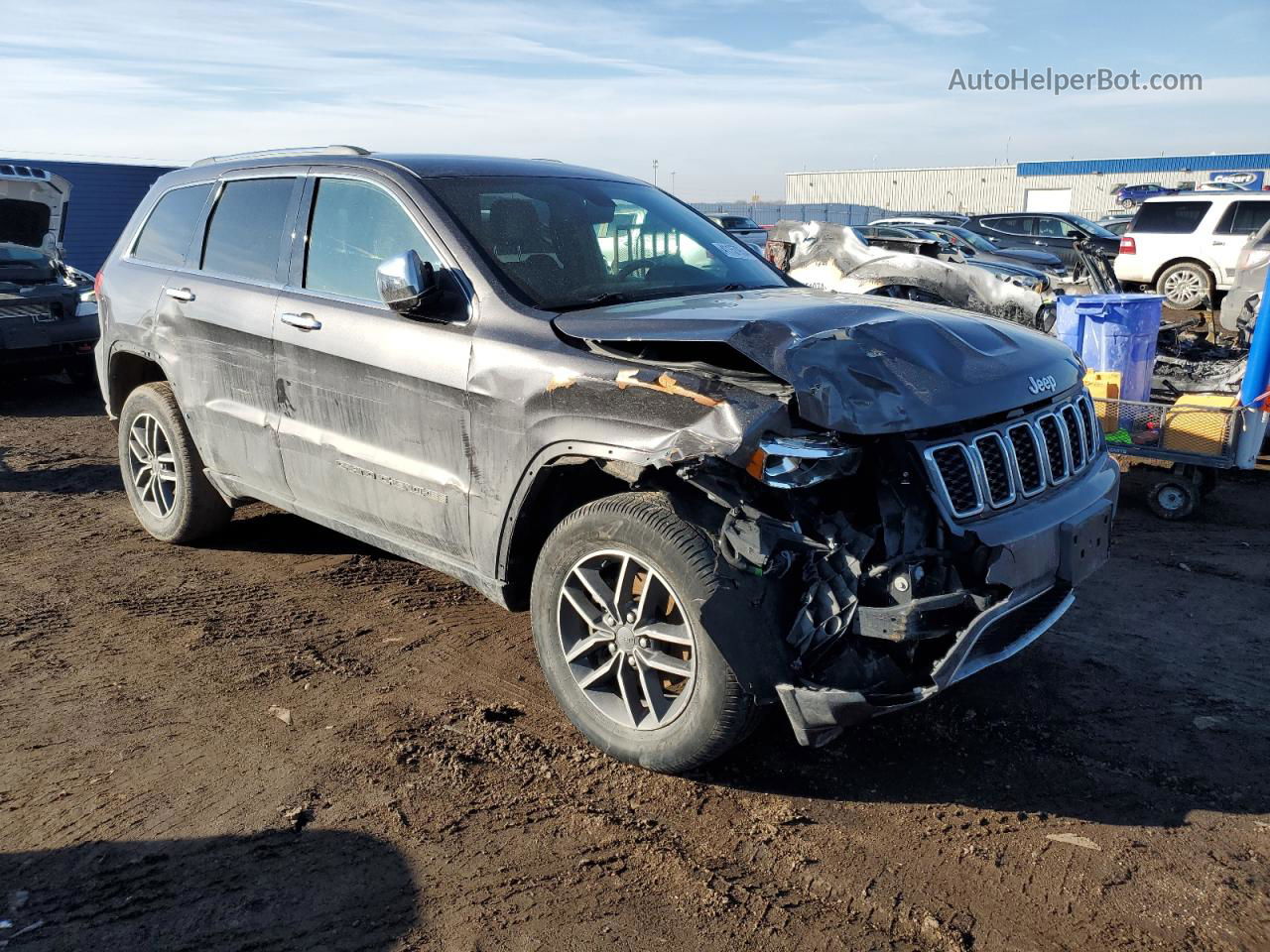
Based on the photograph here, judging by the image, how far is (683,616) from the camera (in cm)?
317

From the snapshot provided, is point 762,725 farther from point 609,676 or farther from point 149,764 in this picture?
point 149,764

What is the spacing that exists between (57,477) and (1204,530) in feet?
24.9

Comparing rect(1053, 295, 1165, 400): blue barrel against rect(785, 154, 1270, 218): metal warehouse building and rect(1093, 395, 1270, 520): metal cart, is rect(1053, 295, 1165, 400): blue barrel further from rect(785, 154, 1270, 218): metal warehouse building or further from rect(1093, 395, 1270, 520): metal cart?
rect(785, 154, 1270, 218): metal warehouse building

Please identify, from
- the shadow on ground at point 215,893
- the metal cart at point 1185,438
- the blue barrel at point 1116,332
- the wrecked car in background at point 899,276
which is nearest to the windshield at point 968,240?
the wrecked car in background at point 899,276

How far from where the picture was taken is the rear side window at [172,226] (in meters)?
5.25

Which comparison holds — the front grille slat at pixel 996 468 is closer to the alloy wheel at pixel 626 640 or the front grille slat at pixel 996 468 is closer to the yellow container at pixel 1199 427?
the alloy wheel at pixel 626 640

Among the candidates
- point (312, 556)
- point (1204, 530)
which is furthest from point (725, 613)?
point (1204, 530)

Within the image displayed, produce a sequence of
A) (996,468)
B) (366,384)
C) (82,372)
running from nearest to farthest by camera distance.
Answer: (996,468) < (366,384) < (82,372)

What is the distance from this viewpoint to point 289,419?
4484 mm

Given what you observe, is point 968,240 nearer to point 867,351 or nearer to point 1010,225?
point 1010,225

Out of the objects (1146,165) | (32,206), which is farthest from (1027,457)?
(1146,165)

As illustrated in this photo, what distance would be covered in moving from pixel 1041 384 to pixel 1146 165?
57.3 metres

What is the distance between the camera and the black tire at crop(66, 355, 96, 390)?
A: 1060 centimetres

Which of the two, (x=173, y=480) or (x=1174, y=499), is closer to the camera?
(x=173, y=480)
